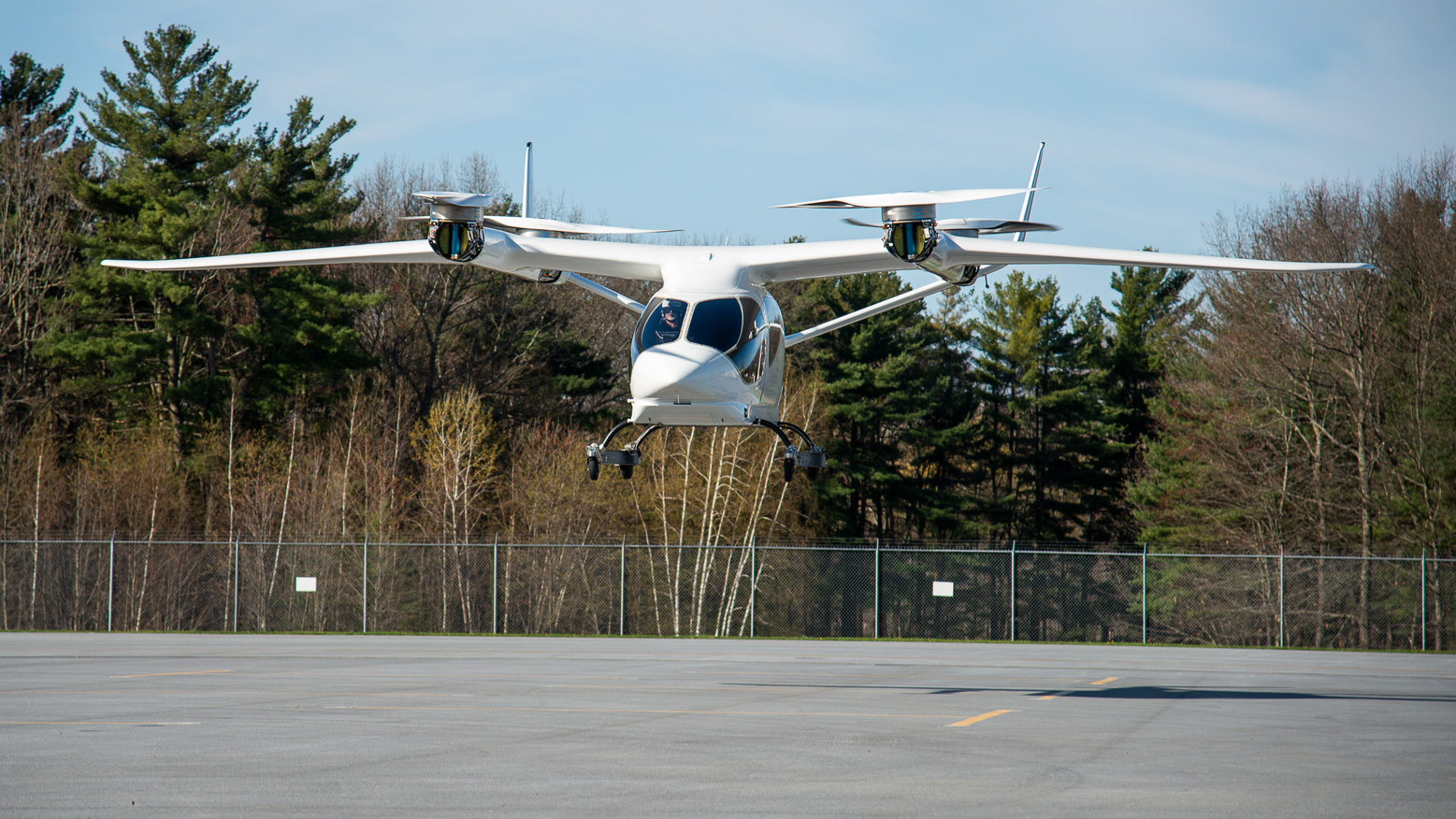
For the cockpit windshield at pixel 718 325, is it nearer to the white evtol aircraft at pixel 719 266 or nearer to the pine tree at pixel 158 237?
the white evtol aircraft at pixel 719 266

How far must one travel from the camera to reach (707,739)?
1091 centimetres

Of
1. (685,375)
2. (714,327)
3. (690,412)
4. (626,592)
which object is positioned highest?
(714,327)

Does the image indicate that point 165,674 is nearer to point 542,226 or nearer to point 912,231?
point 542,226

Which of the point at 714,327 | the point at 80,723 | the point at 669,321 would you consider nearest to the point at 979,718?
the point at 714,327

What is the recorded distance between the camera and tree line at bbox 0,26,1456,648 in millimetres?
37594

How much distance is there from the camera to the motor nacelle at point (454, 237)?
16.5m

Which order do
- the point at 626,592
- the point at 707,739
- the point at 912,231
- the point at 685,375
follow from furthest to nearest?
the point at 626,592
the point at 912,231
the point at 685,375
the point at 707,739

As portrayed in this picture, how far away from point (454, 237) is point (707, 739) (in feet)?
27.0

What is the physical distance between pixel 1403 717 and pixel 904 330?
39257 millimetres

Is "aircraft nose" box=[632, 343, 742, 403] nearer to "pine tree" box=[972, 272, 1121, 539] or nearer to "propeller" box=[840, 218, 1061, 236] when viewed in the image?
"propeller" box=[840, 218, 1061, 236]

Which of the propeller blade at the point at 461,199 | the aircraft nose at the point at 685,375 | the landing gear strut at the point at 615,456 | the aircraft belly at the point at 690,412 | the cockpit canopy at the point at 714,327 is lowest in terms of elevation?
the landing gear strut at the point at 615,456

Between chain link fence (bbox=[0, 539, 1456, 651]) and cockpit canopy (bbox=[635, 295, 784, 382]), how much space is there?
1450cm

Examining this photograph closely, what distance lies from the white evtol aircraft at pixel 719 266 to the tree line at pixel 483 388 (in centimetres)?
2068

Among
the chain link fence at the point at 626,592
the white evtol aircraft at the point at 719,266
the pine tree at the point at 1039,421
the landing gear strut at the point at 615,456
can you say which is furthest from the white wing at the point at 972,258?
the pine tree at the point at 1039,421
